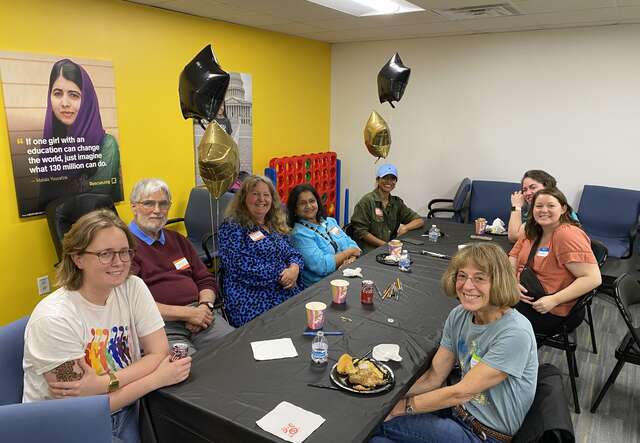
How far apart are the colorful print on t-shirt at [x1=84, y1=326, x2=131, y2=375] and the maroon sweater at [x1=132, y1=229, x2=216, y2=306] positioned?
2.01ft

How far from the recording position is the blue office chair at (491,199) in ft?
16.0

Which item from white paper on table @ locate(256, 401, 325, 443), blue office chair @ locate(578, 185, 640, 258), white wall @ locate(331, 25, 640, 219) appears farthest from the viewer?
white wall @ locate(331, 25, 640, 219)

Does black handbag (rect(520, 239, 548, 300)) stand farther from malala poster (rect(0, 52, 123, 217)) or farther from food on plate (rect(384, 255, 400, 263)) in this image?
malala poster (rect(0, 52, 123, 217))

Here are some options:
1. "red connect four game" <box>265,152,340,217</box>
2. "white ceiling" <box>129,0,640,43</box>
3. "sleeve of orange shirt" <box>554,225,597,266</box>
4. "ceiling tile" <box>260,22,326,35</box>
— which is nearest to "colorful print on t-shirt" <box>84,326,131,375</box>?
"sleeve of orange shirt" <box>554,225,597,266</box>

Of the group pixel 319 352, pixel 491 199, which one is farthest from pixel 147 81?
pixel 491 199

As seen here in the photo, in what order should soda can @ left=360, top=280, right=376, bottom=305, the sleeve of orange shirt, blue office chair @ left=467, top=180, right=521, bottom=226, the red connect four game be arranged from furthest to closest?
the red connect four game < blue office chair @ left=467, top=180, right=521, bottom=226 < the sleeve of orange shirt < soda can @ left=360, top=280, right=376, bottom=305

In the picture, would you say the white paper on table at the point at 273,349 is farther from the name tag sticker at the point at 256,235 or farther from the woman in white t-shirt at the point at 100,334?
the name tag sticker at the point at 256,235

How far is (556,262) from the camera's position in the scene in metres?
2.44

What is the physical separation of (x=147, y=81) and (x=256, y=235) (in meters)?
1.94

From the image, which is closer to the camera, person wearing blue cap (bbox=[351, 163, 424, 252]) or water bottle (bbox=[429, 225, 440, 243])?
water bottle (bbox=[429, 225, 440, 243])

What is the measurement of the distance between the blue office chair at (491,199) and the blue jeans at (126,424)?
4.23 m

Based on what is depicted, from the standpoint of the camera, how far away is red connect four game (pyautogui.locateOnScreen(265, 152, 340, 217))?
5.10 m

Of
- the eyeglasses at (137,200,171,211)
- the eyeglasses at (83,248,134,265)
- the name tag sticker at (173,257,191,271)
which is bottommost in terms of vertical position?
the name tag sticker at (173,257,191,271)

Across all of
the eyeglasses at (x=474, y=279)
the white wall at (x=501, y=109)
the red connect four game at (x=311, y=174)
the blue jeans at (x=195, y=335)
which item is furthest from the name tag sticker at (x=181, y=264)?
the white wall at (x=501, y=109)
